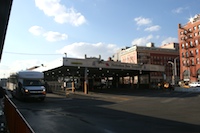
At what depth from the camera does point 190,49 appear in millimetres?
94125

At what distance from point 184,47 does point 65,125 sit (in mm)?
92946

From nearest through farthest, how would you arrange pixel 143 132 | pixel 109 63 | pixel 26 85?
pixel 143 132, pixel 26 85, pixel 109 63

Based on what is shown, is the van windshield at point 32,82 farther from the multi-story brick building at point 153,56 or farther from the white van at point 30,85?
the multi-story brick building at point 153,56

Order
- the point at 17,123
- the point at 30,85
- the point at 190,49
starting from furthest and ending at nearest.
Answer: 1. the point at 190,49
2. the point at 30,85
3. the point at 17,123

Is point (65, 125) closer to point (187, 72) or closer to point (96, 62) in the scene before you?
point (96, 62)

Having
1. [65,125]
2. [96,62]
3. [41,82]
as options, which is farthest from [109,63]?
[65,125]

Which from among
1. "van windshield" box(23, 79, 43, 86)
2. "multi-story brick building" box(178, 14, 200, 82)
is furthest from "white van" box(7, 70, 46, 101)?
"multi-story brick building" box(178, 14, 200, 82)

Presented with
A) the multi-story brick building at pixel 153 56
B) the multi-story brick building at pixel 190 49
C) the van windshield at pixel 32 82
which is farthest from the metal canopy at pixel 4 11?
the multi-story brick building at pixel 153 56

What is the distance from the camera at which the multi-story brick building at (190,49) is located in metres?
91.0

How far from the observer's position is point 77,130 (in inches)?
391

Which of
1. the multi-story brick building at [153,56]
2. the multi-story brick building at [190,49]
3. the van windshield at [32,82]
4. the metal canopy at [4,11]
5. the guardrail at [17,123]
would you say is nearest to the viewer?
the guardrail at [17,123]

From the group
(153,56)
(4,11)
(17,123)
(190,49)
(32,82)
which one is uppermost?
(190,49)

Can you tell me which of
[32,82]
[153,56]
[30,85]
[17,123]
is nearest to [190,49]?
[153,56]

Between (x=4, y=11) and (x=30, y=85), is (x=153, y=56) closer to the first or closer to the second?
(x=30, y=85)
